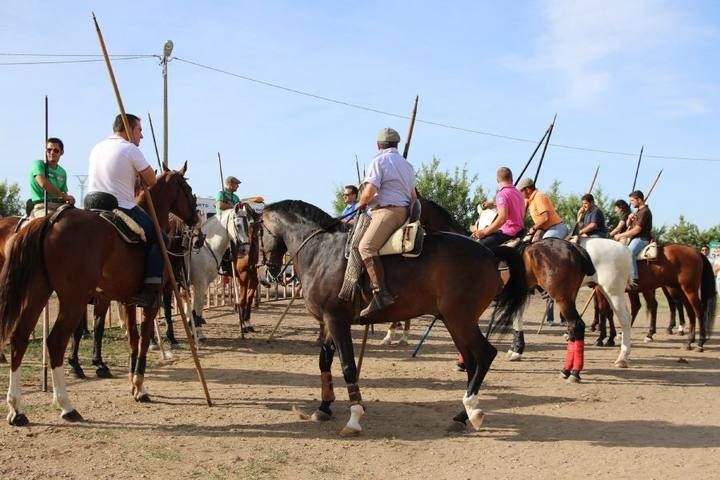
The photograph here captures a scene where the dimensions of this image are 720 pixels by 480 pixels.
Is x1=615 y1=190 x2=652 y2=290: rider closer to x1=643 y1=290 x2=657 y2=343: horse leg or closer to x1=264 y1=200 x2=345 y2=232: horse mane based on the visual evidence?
x1=643 y1=290 x2=657 y2=343: horse leg

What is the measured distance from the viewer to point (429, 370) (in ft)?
32.2

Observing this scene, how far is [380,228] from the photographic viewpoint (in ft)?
21.4

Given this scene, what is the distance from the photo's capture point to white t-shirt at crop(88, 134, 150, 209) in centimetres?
693

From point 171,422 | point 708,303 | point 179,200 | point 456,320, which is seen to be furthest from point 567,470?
point 708,303

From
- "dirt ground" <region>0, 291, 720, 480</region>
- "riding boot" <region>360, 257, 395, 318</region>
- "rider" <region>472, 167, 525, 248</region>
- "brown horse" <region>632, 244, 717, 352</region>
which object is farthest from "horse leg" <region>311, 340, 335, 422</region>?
"brown horse" <region>632, 244, 717, 352</region>

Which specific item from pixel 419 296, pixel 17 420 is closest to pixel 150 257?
pixel 17 420

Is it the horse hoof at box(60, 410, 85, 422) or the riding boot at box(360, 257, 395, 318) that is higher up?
the riding boot at box(360, 257, 395, 318)

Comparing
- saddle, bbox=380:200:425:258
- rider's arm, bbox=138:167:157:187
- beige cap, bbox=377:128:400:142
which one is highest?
beige cap, bbox=377:128:400:142

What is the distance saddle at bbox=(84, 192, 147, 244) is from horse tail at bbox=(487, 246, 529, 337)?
12.0 ft

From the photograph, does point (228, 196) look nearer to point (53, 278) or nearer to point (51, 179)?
point (51, 179)

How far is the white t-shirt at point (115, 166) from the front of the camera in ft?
22.7

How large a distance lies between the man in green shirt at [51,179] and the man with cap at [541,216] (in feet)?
22.5

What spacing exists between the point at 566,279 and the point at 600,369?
1578 mm

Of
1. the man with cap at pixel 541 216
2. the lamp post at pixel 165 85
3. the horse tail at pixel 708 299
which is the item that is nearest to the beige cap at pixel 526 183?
the man with cap at pixel 541 216
